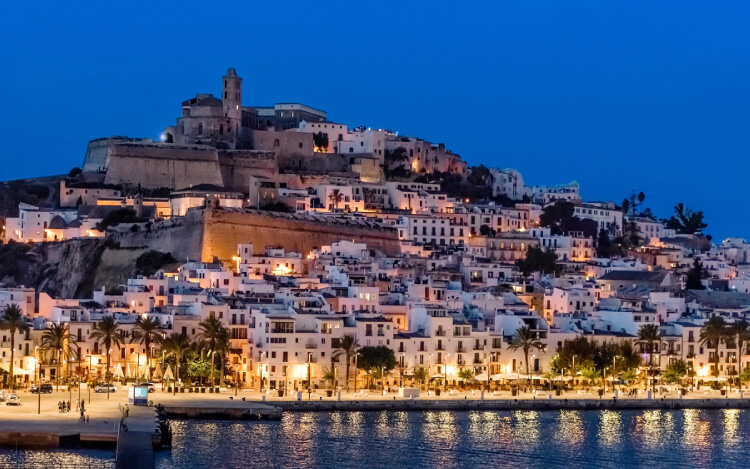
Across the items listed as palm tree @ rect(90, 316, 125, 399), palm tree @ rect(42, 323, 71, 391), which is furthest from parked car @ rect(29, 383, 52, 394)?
palm tree @ rect(90, 316, 125, 399)

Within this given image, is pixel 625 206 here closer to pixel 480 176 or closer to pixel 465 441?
pixel 480 176

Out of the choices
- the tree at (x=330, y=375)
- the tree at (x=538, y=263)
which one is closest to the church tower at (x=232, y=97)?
the tree at (x=538, y=263)

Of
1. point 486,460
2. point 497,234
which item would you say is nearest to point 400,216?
point 497,234

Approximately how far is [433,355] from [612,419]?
9232 mm

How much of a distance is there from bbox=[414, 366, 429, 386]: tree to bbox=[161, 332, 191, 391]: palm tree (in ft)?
29.7

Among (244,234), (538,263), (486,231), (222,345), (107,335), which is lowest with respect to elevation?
(222,345)

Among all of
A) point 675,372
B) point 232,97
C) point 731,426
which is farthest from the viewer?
point 232,97

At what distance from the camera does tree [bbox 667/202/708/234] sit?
113 meters

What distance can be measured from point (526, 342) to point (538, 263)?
826 inches

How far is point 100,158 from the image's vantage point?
99000 millimetres

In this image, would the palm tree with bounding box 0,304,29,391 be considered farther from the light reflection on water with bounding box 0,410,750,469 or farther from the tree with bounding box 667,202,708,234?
the tree with bounding box 667,202,708,234

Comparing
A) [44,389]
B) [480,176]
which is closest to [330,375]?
[44,389]

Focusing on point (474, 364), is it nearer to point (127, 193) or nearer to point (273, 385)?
point (273, 385)

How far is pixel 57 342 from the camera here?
58.6m
